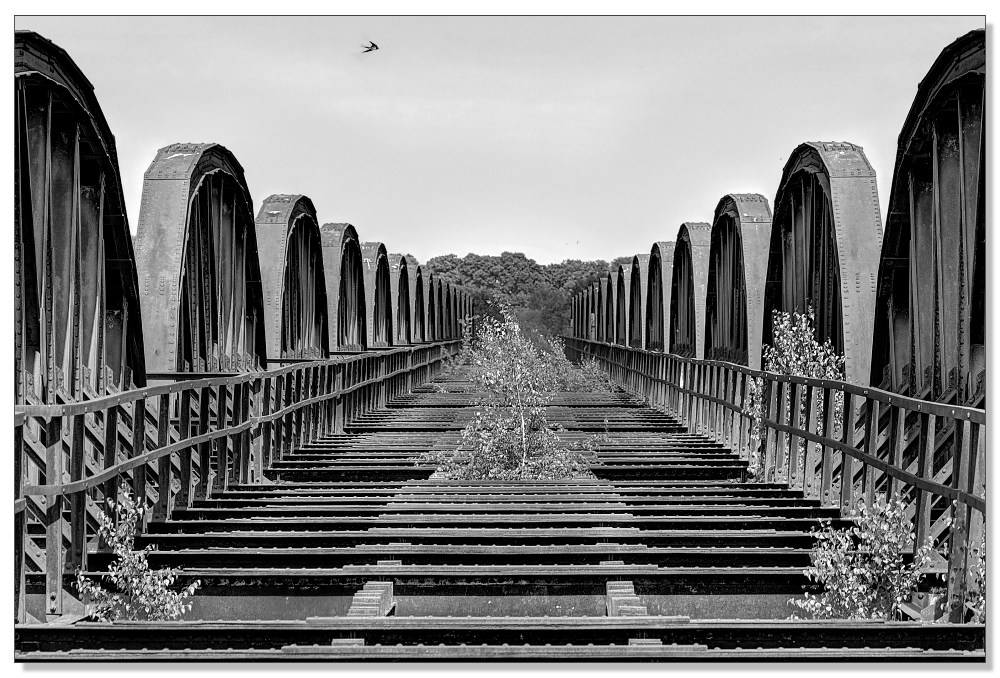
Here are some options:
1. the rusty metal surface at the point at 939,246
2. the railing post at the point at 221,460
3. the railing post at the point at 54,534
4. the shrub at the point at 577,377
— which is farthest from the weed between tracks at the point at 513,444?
the shrub at the point at 577,377

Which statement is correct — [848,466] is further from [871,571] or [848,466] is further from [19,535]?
[19,535]

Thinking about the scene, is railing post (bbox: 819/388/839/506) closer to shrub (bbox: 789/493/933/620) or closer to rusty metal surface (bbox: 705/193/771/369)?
shrub (bbox: 789/493/933/620)

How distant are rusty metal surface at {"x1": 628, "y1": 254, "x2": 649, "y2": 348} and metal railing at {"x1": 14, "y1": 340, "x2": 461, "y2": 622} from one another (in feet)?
44.0

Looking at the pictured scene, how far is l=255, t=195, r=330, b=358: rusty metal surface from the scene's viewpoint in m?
13.8

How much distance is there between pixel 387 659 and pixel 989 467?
104 inches

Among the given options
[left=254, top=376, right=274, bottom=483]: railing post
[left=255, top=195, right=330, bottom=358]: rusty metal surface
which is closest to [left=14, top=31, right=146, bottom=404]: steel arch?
[left=254, top=376, right=274, bottom=483]: railing post

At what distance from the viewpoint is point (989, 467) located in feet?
16.9

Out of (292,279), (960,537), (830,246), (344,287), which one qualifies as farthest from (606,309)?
(960,537)

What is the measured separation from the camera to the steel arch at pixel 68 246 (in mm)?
7086

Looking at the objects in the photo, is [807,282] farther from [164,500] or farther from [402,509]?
[164,500]

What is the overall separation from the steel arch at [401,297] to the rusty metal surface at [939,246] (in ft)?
62.1

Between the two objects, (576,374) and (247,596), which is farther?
(576,374)

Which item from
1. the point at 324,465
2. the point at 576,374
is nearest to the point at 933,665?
the point at 324,465

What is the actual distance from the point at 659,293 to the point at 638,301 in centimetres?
652
